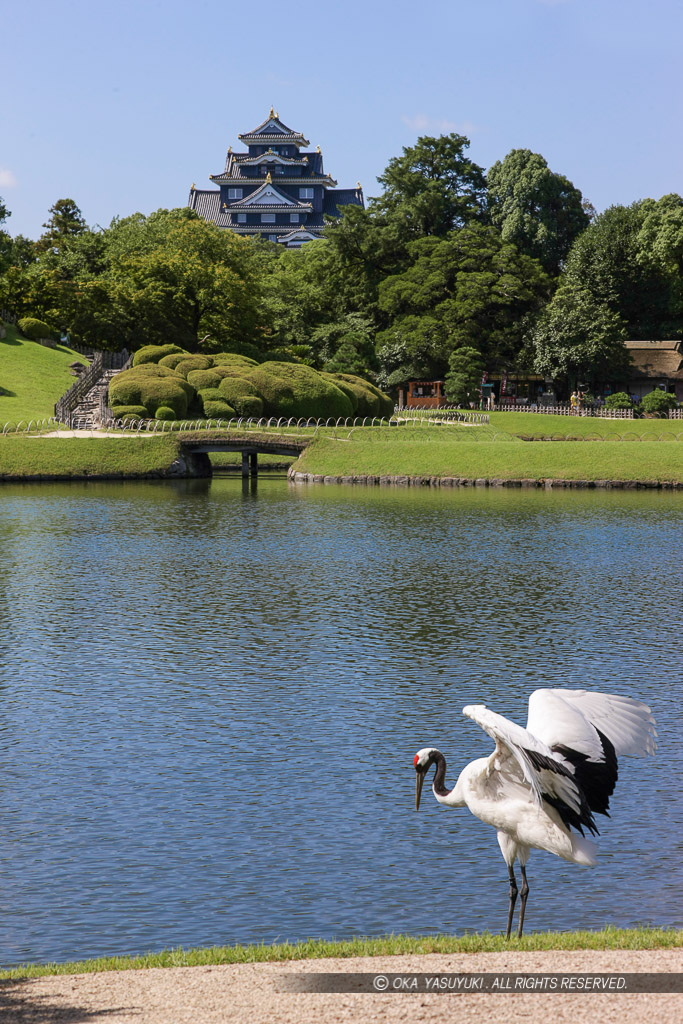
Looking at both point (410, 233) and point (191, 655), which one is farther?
point (410, 233)

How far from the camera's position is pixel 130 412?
215ft

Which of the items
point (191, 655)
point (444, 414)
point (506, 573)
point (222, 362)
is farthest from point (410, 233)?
point (191, 655)

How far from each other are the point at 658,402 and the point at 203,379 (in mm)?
38076

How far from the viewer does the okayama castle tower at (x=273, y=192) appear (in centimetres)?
15012

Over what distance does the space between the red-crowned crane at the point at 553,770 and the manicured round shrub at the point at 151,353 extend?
6541 centimetres

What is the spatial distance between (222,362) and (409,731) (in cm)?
5859

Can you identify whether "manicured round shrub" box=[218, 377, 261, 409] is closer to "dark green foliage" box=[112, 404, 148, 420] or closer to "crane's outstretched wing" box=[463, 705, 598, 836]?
"dark green foliage" box=[112, 404, 148, 420]

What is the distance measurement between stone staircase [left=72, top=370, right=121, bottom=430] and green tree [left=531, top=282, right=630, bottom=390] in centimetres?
3565

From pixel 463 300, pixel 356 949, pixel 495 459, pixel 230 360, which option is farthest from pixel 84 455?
pixel 356 949

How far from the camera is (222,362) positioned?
237ft

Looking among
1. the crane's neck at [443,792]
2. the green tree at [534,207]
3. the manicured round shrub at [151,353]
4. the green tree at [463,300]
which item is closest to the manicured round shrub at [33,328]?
the manicured round shrub at [151,353]

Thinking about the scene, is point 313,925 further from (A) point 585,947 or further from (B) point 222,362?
(B) point 222,362

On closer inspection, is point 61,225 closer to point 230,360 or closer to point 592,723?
Answer: point 230,360

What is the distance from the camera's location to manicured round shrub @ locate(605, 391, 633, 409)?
8481 cm
